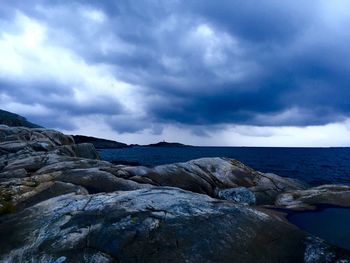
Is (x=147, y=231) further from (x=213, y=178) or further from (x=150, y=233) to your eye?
(x=213, y=178)

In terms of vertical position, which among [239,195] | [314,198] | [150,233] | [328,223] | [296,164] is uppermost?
[296,164]

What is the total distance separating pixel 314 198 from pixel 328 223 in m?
5.38

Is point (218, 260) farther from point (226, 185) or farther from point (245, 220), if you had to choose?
point (226, 185)

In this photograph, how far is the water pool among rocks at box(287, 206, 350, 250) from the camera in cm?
1240

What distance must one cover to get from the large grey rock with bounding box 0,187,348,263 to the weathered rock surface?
10.1m

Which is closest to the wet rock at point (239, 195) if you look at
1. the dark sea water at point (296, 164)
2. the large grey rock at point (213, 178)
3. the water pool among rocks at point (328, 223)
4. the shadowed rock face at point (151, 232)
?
the large grey rock at point (213, 178)

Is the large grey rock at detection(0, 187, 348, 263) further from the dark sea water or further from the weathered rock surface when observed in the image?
the dark sea water

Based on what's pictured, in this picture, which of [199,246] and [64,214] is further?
[64,214]

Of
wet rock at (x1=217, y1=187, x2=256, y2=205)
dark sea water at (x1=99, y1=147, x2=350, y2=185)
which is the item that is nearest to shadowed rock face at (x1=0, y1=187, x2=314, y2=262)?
wet rock at (x1=217, y1=187, x2=256, y2=205)

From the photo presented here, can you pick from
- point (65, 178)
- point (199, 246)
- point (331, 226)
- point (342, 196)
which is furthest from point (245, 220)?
point (342, 196)

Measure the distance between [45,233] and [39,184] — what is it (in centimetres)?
606

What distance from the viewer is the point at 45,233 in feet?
29.7

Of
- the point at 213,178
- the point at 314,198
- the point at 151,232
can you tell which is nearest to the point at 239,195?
the point at 213,178

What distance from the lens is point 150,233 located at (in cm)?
862
